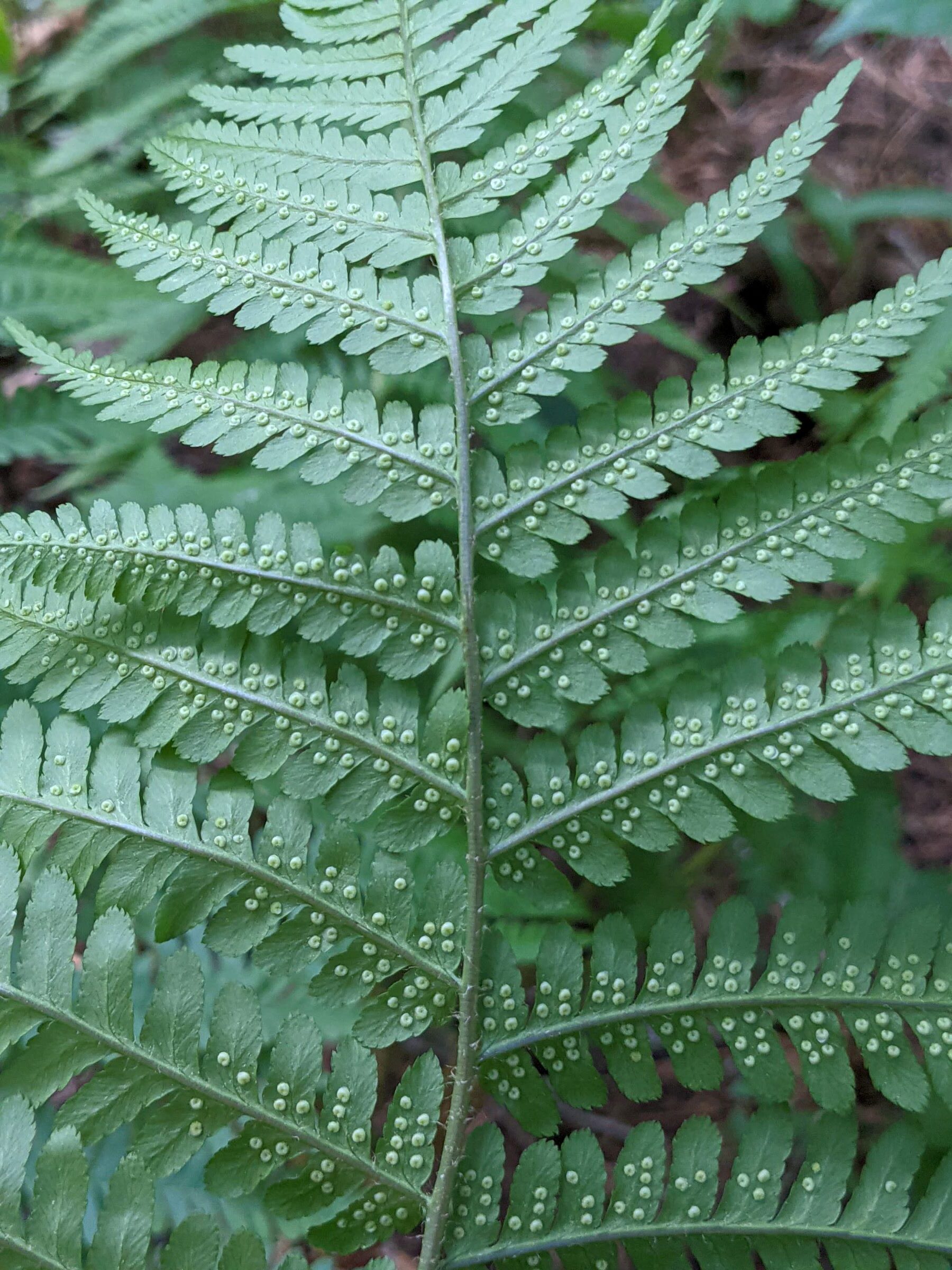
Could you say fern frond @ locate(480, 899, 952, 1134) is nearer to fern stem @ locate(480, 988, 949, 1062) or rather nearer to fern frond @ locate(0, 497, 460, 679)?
fern stem @ locate(480, 988, 949, 1062)

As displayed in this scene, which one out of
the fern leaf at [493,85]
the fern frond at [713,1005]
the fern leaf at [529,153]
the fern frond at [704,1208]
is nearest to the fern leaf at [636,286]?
the fern leaf at [529,153]

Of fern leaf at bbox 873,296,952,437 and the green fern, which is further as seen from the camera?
fern leaf at bbox 873,296,952,437

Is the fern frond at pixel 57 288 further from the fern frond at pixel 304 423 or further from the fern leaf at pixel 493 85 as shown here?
the fern leaf at pixel 493 85

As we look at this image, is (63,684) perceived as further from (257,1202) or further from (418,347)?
(257,1202)

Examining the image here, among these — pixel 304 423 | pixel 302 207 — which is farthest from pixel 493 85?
pixel 304 423

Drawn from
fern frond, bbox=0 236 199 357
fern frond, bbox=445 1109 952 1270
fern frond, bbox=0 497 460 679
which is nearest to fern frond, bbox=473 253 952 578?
fern frond, bbox=0 497 460 679

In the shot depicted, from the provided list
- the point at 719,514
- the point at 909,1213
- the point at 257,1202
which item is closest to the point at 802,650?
the point at 719,514

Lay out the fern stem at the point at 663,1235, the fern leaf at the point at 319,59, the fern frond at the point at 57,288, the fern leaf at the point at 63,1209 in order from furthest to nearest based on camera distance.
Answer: the fern frond at the point at 57,288 < the fern leaf at the point at 319,59 < the fern stem at the point at 663,1235 < the fern leaf at the point at 63,1209
